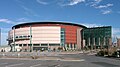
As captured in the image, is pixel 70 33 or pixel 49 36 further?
pixel 70 33

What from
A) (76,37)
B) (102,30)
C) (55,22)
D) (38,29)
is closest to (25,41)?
(38,29)

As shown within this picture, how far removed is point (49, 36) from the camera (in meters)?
167

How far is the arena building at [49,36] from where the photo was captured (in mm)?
166250

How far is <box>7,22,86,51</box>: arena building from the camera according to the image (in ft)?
545

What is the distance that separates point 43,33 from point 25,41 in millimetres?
12803

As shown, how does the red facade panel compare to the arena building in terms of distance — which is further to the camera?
the red facade panel

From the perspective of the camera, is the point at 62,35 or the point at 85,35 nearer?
the point at 62,35

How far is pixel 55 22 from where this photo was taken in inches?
6870

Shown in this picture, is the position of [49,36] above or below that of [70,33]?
below

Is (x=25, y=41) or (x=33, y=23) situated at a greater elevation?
(x=33, y=23)

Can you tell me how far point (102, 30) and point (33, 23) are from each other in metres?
46.2

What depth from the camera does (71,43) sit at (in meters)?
175

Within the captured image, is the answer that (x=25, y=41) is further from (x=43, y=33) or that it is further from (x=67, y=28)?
(x=67, y=28)

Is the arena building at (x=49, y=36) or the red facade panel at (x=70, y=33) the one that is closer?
the arena building at (x=49, y=36)
